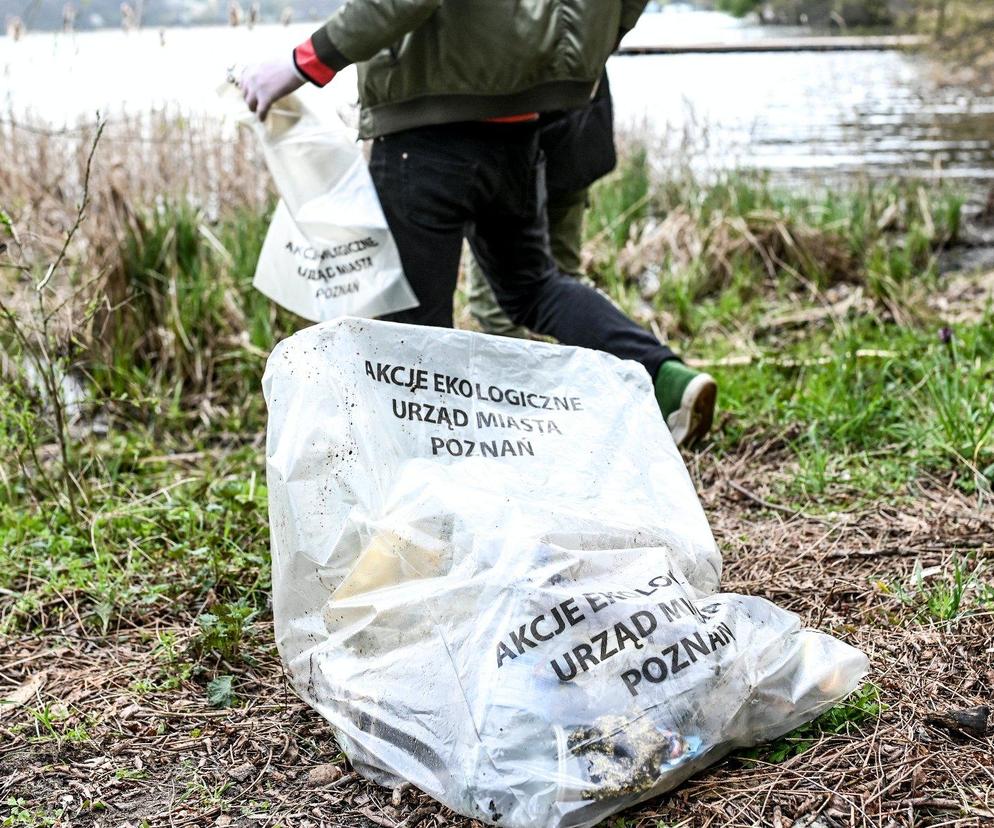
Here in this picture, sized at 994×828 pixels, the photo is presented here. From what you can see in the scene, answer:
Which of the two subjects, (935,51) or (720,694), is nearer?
(720,694)

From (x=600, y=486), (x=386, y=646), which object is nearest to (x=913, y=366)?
(x=600, y=486)

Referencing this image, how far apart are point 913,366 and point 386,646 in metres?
1.95

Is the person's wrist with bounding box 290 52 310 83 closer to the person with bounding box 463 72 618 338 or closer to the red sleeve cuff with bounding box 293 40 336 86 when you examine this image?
the red sleeve cuff with bounding box 293 40 336 86

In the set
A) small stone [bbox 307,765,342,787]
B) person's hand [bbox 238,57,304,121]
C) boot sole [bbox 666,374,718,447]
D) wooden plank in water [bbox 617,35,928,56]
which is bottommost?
small stone [bbox 307,765,342,787]

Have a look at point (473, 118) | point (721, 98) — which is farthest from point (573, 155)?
point (721, 98)

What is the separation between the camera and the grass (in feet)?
4.80

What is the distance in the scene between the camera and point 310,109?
2346mm

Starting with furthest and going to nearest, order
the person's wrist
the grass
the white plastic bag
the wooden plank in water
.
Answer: the wooden plank in water, the white plastic bag, the person's wrist, the grass

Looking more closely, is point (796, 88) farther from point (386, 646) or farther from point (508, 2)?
point (386, 646)

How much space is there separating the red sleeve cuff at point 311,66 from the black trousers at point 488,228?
19 cm

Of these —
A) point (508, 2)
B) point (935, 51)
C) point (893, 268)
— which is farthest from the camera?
point (935, 51)

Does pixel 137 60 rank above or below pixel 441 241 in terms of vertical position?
above

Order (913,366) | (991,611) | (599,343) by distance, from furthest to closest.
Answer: (913,366), (599,343), (991,611)

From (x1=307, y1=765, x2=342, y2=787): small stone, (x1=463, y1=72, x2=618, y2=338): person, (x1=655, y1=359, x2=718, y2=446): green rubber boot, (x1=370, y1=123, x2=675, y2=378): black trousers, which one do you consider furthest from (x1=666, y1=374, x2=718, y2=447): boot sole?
(x1=307, y1=765, x2=342, y2=787): small stone
